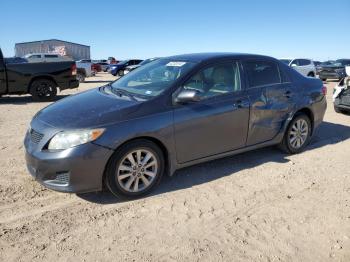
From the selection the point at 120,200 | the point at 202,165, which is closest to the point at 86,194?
the point at 120,200

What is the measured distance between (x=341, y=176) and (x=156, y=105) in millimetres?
2807

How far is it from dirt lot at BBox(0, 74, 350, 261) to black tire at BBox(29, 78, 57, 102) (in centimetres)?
711

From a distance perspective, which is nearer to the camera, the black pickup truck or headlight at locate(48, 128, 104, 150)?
headlight at locate(48, 128, 104, 150)

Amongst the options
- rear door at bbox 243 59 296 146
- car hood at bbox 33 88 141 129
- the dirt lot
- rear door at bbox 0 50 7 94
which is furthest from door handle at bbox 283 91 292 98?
rear door at bbox 0 50 7 94

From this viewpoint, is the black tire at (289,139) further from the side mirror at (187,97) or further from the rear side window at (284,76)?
the side mirror at (187,97)

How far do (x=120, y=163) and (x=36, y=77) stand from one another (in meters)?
9.23

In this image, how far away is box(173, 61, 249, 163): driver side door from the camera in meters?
4.33

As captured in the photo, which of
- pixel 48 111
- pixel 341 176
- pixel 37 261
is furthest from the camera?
pixel 341 176

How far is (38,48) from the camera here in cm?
6159

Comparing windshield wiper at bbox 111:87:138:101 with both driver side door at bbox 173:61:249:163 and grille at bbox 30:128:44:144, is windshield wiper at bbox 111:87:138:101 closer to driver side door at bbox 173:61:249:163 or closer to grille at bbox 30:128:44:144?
driver side door at bbox 173:61:249:163

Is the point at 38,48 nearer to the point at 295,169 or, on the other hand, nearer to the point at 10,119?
the point at 10,119

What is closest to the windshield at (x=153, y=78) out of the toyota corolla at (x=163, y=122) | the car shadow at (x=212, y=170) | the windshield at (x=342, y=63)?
the toyota corolla at (x=163, y=122)

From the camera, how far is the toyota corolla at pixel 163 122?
3762 millimetres

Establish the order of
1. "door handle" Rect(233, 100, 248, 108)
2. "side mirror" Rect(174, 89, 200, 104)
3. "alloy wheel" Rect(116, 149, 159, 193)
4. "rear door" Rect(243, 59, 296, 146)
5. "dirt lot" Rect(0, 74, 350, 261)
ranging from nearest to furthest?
"dirt lot" Rect(0, 74, 350, 261) < "alloy wheel" Rect(116, 149, 159, 193) < "side mirror" Rect(174, 89, 200, 104) < "door handle" Rect(233, 100, 248, 108) < "rear door" Rect(243, 59, 296, 146)
